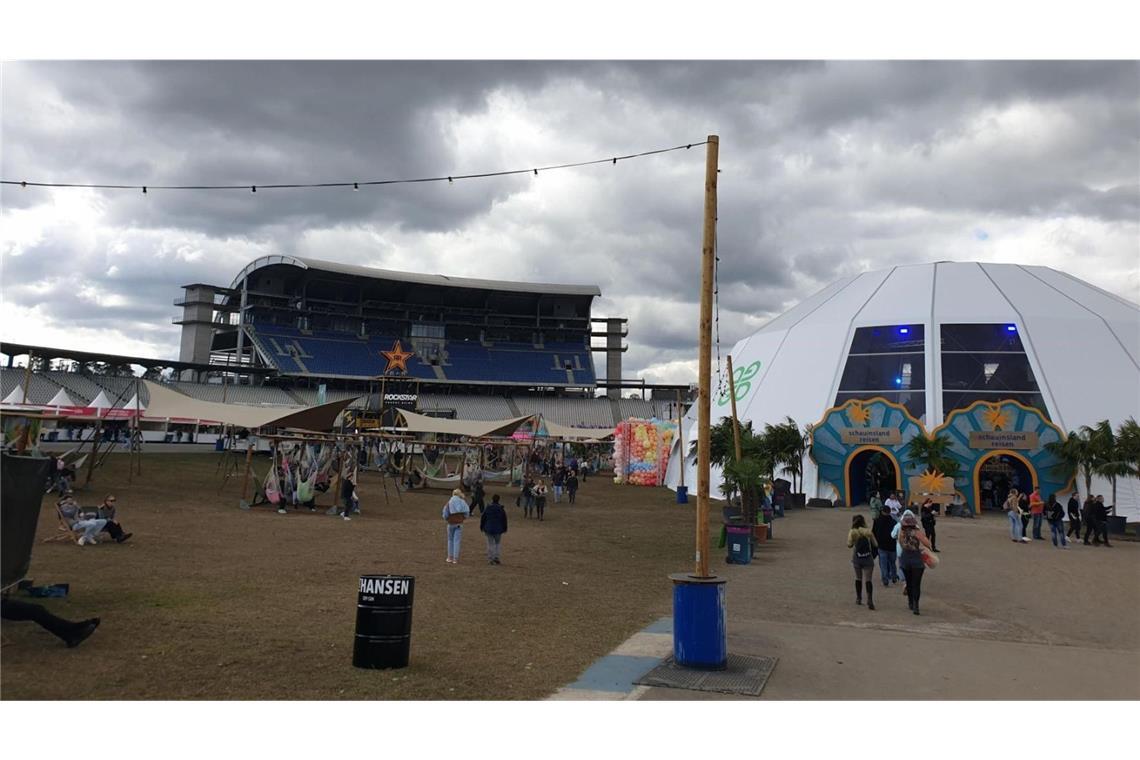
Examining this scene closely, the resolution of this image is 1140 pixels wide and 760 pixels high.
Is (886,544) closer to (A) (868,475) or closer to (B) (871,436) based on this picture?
(B) (871,436)

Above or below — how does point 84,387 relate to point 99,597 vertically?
above

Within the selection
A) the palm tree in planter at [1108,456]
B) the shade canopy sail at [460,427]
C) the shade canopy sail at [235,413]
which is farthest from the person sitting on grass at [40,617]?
the palm tree in planter at [1108,456]

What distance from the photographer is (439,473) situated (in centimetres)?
3531

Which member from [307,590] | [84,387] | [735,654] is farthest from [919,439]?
[84,387]

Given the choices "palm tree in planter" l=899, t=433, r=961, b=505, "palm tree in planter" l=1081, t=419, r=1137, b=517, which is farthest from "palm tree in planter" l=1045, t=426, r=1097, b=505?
"palm tree in planter" l=899, t=433, r=961, b=505

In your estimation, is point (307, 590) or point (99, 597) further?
point (307, 590)

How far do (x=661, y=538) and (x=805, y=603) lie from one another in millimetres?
7867

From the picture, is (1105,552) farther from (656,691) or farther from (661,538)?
(656,691)

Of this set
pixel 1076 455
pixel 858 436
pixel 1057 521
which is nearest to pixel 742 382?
pixel 858 436

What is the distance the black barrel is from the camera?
7164 millimetres

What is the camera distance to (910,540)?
433 inches

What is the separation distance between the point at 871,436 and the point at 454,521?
Result: 19.8 metres

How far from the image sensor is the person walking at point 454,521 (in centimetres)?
1380

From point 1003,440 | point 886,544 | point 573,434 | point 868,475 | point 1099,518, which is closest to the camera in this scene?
point 886,544
